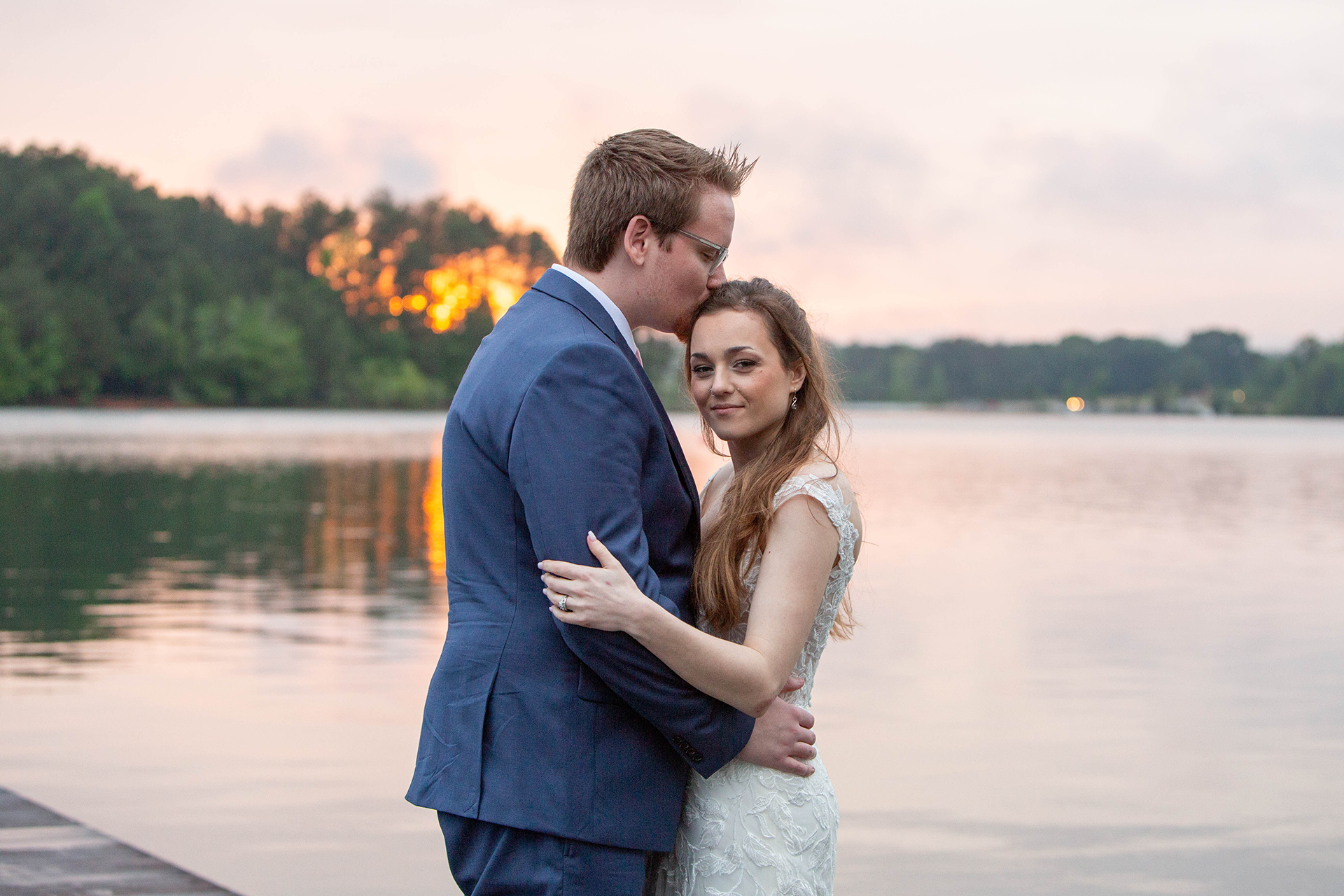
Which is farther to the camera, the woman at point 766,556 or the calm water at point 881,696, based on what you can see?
the calm water at point 881,696

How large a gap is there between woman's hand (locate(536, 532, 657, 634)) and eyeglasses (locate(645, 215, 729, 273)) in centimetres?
61

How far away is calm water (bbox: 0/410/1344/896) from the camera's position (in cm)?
661

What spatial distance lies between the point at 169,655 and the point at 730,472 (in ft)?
27.3

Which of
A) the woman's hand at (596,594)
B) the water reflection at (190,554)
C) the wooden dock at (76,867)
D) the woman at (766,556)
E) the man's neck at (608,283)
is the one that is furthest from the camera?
the water reflection at (190,554)

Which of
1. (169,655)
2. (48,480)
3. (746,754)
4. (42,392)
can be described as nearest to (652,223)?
(746,754)

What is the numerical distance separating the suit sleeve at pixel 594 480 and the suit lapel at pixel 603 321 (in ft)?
0.33

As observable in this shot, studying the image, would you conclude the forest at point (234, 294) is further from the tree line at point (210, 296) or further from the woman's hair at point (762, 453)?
the woman's hair at point (762, 453)

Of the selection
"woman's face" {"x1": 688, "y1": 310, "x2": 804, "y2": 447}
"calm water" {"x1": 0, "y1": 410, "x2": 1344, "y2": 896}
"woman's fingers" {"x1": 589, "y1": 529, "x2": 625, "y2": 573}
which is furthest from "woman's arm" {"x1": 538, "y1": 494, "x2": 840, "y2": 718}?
"calm water" {"x1": 0, "y1": 410, "x2": 1344, "y2": 896}

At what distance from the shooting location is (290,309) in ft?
353

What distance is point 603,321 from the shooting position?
8.06ft

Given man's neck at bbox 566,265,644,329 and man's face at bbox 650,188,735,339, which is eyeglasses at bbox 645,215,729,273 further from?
man's neck at bbox 566,265,644,329

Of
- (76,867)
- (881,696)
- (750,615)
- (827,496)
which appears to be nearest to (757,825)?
(750,615)

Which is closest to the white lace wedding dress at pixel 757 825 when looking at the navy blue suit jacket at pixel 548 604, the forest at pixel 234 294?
the navy blue suit jacket at pixel 548 604

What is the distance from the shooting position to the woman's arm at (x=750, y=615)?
7.31 ft
